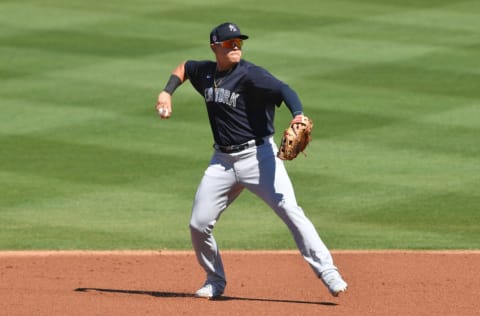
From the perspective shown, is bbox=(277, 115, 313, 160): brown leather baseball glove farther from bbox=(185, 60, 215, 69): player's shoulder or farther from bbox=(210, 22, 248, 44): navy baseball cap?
bbox=(185, 60, 215, 69): player's shoulder

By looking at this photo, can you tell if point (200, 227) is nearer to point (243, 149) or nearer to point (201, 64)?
point (243, 149)

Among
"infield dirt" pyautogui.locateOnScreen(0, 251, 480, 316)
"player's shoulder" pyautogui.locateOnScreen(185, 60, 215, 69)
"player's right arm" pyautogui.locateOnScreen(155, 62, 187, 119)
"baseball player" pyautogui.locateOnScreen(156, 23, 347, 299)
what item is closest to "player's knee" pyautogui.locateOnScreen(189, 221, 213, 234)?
"baseball player" pyautogui.locateOnScreen(156, 23, 347, 299)

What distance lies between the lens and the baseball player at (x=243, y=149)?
8.55 meters

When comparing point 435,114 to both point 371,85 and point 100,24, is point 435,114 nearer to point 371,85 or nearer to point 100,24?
point 371,85

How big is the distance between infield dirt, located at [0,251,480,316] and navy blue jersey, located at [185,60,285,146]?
127 centimetres

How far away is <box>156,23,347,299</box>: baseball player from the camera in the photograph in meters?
8.55

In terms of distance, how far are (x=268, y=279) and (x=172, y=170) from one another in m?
4.31

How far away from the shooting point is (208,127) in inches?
618

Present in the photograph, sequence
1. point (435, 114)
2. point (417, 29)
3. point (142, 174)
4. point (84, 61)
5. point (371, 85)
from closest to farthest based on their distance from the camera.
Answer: point (142, 174) → point (435, 114) → point (371, 85) → point (84, 61) → point (417, 29)

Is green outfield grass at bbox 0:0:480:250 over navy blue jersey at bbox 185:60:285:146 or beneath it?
beneath

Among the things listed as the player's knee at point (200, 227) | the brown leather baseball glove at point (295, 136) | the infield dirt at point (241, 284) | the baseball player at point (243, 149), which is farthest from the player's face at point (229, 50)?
the infield dirt at point (241, 284)

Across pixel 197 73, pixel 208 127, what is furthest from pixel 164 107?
pixel 208 127

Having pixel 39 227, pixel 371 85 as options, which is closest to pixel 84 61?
pixel 371 85

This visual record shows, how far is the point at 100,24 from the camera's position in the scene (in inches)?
865
